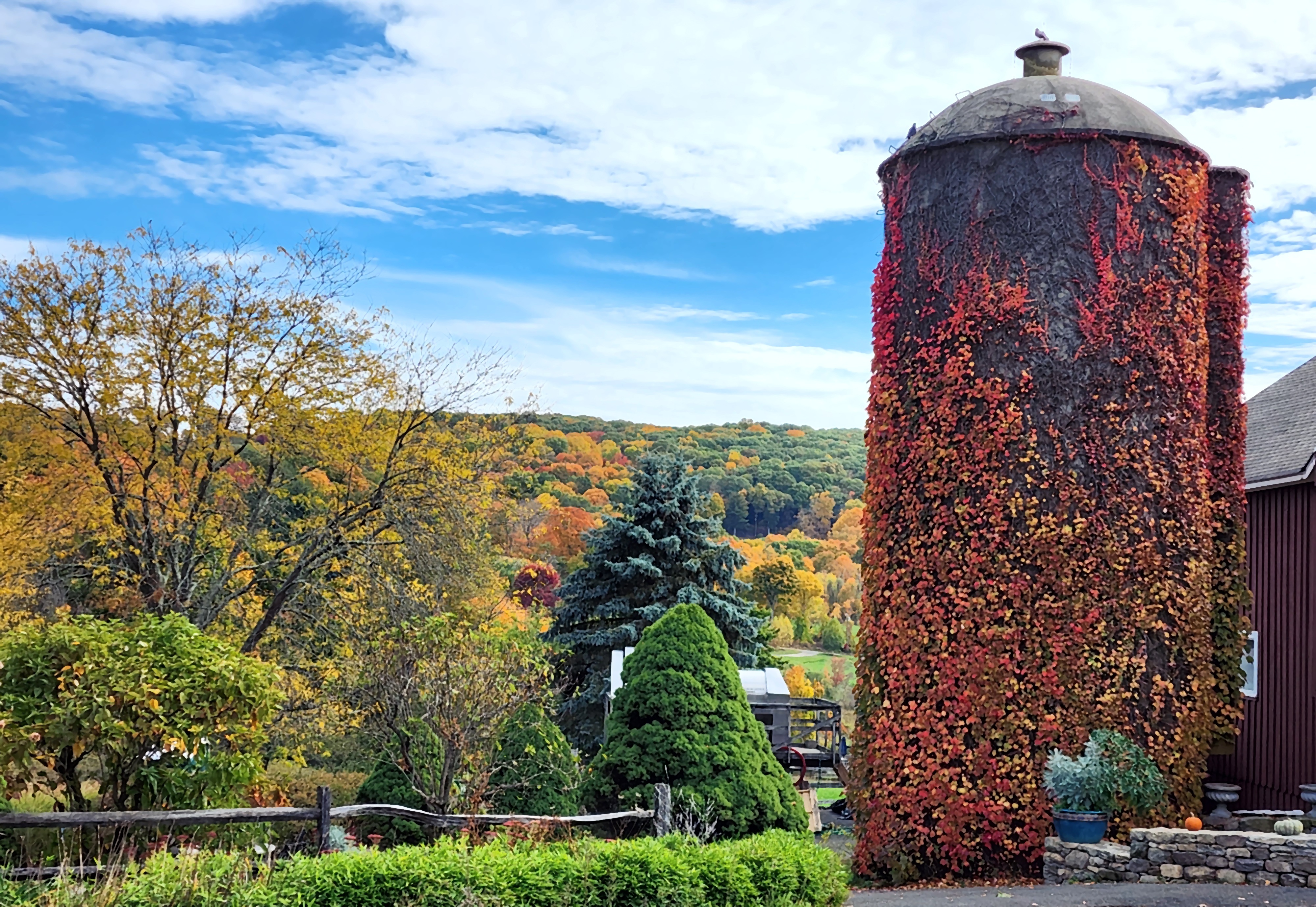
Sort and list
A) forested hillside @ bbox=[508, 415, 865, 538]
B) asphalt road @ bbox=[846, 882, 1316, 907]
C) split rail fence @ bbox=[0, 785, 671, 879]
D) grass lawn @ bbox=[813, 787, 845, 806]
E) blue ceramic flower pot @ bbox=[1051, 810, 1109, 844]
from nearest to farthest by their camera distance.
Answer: split rail fence @ bbox=[0, 785, 671, 879] < asphalt road @ bbox=[846, 882, 1316, 907] < blue ceramic flower pot @ bbox=[1051, 810, 1109, 844] < grass lawn @ bbox=[813, 787, 845, 806] < forested hillside @ bbox=[508, 415, 865, 538]

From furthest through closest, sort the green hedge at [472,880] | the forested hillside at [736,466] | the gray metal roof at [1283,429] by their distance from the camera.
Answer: the forested hillside at [736,466]
the gray metal roof at [1283,429]
the green hedge at [472,880]

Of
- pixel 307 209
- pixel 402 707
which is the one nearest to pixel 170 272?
pixel 307 209

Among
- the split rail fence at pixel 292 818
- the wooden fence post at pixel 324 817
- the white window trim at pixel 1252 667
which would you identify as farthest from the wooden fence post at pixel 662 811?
the white window trim at pixel 1252 667

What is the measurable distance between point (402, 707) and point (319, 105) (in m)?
7.93

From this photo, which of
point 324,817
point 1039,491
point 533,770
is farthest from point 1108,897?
point 324,817

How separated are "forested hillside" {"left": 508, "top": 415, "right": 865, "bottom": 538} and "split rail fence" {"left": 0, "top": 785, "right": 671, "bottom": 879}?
21.1 meters

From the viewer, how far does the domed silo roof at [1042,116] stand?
1091 centimetres

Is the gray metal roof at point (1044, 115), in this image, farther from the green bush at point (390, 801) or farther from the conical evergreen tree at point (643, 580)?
the conical evergreen tree at point (643, 580)

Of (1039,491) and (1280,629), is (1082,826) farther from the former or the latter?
(1280,629)

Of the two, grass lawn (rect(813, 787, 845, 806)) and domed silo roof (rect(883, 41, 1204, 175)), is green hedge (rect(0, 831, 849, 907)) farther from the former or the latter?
grass lawn (rect(813, 787, 845, 806))

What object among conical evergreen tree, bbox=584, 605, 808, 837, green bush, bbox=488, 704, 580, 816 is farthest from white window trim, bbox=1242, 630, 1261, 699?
green bush, bbox=488, 704, 580, 816

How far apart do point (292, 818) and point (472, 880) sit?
1.83 m

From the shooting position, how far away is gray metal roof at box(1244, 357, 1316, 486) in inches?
460

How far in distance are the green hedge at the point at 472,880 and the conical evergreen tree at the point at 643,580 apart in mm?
15245
